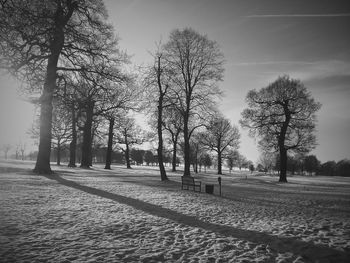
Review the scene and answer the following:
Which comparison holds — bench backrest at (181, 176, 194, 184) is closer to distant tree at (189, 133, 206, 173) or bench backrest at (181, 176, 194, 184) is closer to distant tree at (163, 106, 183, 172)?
distant tree at (163, 106, 183, 172)

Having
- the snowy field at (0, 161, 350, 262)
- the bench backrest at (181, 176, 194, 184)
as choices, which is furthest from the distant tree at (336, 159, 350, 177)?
the snowy field at (0, 161, 350, 262)

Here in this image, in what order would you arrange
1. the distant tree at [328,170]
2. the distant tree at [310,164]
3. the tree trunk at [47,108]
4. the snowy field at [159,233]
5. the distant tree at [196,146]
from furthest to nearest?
the distant tree at [328,170] < the distant tree at [310,164] < the distant tree at [196,146] < the tree trunk at [47,108] < the snowy field at [159,233]

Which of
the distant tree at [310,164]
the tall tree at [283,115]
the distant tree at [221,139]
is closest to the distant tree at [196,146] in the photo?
the distant tree at [221,139]

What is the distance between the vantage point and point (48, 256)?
423 centimetres

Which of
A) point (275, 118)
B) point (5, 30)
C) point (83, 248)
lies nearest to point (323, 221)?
point (83, 248)

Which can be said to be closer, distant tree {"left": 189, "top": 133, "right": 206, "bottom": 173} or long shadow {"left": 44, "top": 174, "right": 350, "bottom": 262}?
long shadow {"left": 44, "top": 174, "right": 350, "bottom": 262}

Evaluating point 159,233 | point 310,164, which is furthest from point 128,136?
point 310,164

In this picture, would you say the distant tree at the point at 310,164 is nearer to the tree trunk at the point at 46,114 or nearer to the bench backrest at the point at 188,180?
the bench backrest at the point at 188,180

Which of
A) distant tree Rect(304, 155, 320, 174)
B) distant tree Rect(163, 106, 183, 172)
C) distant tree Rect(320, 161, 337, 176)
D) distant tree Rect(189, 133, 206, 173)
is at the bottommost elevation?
distant tree Rect(320, 161, 337, 176)

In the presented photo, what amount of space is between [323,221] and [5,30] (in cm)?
1229

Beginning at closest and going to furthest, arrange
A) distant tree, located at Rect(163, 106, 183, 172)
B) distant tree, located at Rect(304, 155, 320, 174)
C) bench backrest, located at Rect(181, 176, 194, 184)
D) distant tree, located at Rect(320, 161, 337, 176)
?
bench backrest, located at Rect(181, 176, 194, 184)
distant tree, located at Rect(163, 106, 183, 172)
distant tree, located at Rect(304, 155, 320, 174)
distant tree, located at Rect(320, 161, 337, 176)

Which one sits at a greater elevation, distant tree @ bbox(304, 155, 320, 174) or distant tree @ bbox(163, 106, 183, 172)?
distant tree @ bbox(163, 106, 183, 172)

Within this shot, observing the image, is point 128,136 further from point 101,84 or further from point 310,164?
point 310,164

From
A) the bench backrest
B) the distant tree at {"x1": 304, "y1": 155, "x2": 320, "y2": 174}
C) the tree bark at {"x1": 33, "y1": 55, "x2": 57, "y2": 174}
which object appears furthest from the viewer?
the distant tree at {"x1": 304, "y1": 155, "x2": 320, "y2": 174}
